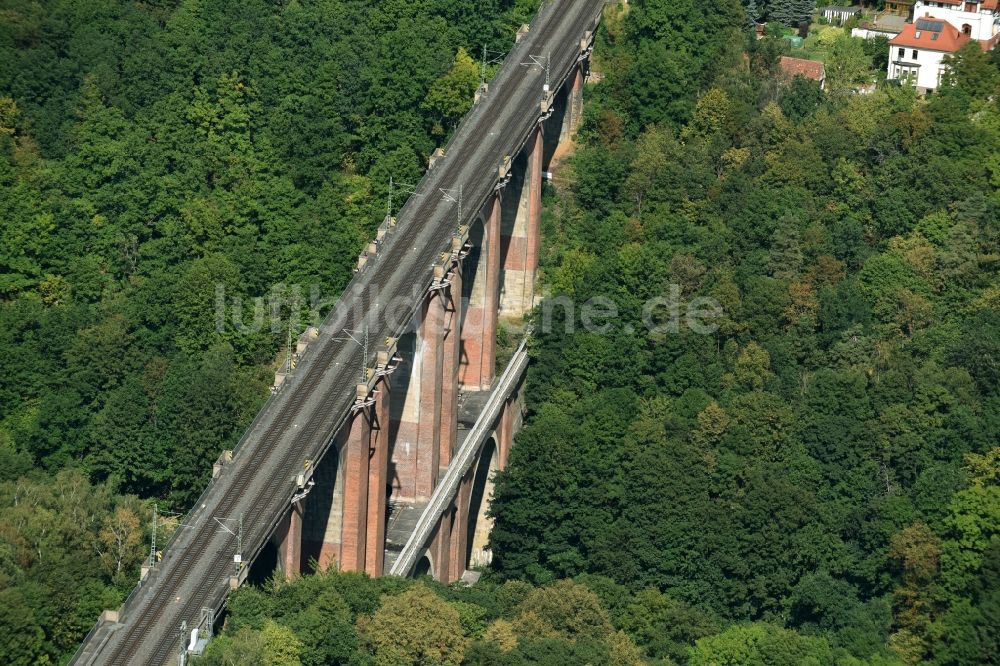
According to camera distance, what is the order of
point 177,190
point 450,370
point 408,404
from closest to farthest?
point 408,404 → point 450,370 → point 177,190

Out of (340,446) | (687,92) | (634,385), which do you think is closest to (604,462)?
(634,385)

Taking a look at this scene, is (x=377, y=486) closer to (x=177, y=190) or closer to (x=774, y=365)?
(x=774, y=365)

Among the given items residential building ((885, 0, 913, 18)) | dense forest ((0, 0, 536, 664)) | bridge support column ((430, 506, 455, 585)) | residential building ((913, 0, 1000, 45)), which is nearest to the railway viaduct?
bridge support column ((430, 506, 455, 585))

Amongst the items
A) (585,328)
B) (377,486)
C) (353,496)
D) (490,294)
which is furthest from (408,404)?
(585,328)

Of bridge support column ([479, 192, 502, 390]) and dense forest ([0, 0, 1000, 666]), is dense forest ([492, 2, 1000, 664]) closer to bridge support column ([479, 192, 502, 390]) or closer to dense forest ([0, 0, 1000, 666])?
dense forest ([0, 0, 1000, 666])

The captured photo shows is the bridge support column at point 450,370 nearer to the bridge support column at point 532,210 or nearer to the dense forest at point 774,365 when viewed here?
the dense forest at point 774,365

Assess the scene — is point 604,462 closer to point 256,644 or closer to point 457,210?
point 457,210
